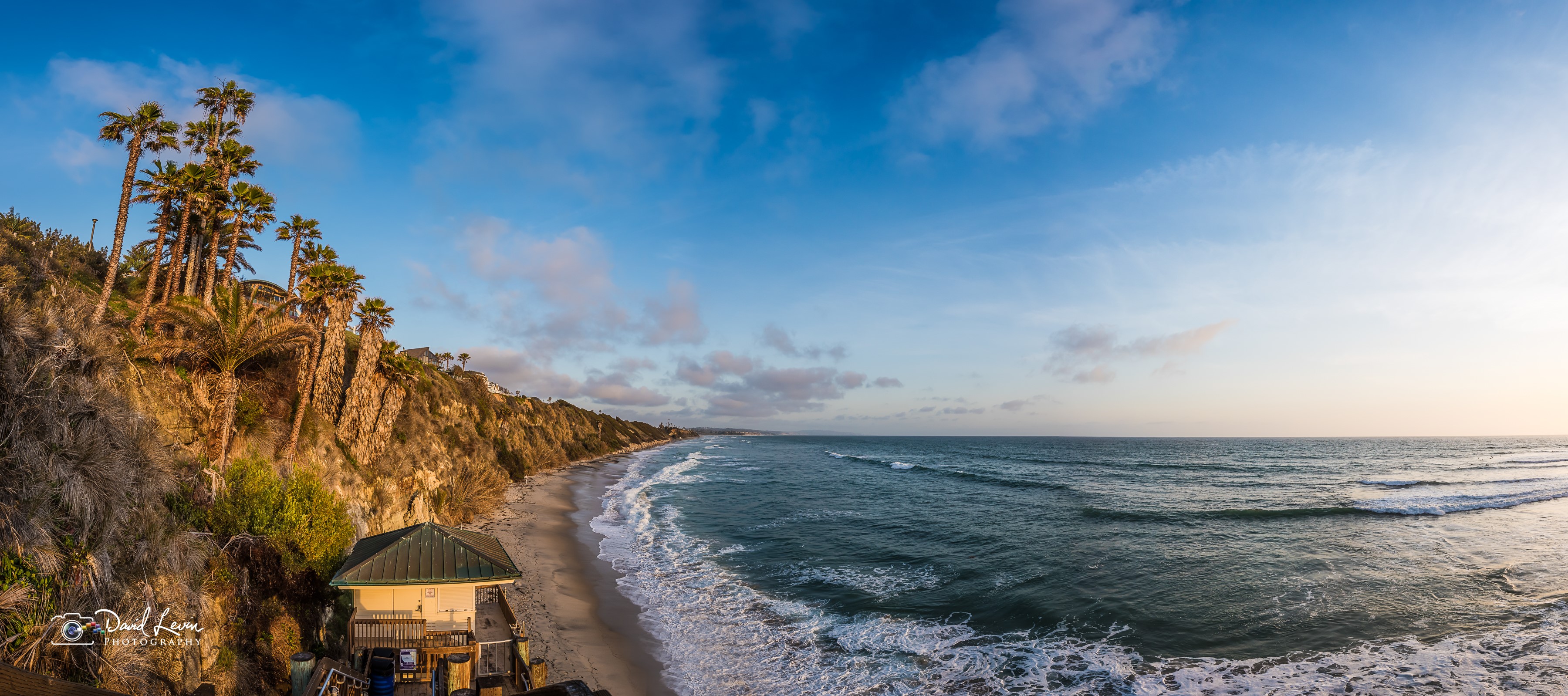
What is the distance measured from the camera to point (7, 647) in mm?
7719

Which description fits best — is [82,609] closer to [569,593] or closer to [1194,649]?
[569,593]

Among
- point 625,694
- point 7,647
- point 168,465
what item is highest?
point 168,465

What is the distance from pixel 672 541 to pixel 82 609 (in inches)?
955

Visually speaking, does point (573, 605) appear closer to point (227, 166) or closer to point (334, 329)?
point (334, 329)

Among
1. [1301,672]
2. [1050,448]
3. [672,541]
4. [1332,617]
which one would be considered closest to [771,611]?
[672,541]

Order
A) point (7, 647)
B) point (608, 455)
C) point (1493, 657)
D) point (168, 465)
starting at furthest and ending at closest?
point (608, 455) → point (1493, 657) → point (168, 465) → point (7, 647)

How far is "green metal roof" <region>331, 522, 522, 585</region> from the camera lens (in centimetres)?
1318

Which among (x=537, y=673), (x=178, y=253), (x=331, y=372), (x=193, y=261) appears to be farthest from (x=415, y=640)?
(x=193, y=261)

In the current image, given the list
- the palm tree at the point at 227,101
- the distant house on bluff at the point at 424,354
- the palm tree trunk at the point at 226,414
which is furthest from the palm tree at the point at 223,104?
the distant house on bluff at the point at 424,354

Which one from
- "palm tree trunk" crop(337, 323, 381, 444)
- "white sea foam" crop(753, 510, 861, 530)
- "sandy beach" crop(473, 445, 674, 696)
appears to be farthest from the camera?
"white sea foam" crop(753, 510, 861, 530)

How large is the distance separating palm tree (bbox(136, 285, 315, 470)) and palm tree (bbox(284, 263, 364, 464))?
9.11 feet

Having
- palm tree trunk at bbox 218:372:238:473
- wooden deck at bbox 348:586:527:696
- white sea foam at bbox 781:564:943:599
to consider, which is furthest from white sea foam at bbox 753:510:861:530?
palm tree trunk at bbox 218:372:238:473

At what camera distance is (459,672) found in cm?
1234

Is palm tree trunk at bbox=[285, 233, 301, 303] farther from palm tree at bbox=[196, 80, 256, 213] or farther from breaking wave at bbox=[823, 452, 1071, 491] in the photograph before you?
breaking wave at bbox=[823, 452, 1071, 491]
